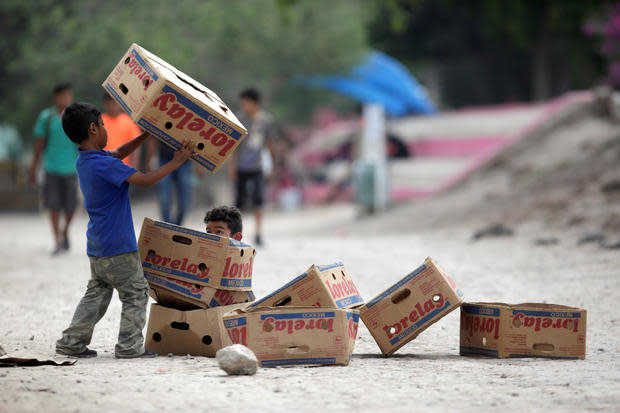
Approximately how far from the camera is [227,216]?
579 cm

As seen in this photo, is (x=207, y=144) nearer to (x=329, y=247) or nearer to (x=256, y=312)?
(x=256, y=312)

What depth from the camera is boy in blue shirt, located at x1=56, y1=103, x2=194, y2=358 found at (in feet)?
16.4

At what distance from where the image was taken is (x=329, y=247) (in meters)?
11.8

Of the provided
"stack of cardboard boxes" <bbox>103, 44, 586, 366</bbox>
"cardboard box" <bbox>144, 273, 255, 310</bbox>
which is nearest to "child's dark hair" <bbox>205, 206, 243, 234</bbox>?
"stack of cardboard boxes" <bbox>103, 44, 586, 366</bbox>

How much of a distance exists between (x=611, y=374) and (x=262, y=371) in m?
1.89

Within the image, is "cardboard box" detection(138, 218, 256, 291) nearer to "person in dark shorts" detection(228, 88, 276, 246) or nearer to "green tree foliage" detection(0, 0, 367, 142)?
"person in dark shorts" detection(228, 88, 276, 246)

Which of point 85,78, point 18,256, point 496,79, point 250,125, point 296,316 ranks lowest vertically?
point 296,316

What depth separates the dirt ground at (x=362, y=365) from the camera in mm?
4016

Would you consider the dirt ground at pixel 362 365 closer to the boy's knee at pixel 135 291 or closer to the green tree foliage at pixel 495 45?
the boy's knee at pixel 135 291

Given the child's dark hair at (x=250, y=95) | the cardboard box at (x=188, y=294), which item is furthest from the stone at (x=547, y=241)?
the cardboard box at (x=188, y=294)

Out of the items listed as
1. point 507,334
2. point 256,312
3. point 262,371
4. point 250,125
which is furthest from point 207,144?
point 250,125

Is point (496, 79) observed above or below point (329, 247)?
above

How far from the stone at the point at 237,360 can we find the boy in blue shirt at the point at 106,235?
836 mm

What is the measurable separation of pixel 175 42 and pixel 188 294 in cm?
1640
